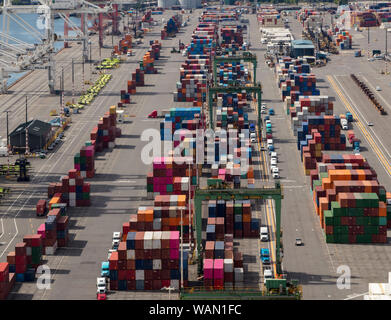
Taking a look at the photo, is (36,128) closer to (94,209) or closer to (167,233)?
(94,209)

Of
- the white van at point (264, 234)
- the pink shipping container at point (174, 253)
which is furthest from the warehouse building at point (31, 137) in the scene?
the pink shipping container at point (174, 253)

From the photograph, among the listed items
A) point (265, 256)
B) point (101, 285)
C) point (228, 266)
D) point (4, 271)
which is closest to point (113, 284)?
point (101, 285)

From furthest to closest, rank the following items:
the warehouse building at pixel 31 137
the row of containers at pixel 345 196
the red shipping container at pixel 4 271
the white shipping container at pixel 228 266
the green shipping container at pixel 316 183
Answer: the warehouse building at pixel 31 137
the green shipping container at pixel 316 183
the row of containers at pixel 345 196
the white shipping container at pixel 228 266
the red shipping container at pixel 4 271

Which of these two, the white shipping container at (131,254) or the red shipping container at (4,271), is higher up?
the white shipping container at (131,254)

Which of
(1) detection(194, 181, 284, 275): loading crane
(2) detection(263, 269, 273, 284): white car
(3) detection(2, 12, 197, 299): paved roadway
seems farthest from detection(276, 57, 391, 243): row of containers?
(3) detection(2, 12, 197, 299): paved roadway

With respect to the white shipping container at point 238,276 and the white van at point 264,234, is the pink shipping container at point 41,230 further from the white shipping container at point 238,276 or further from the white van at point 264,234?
the white van at point 264,234

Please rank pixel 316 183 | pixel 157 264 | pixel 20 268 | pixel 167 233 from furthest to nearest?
pixel 316 183
pixel 20 268
pixel 167 233
pixel 157 264
